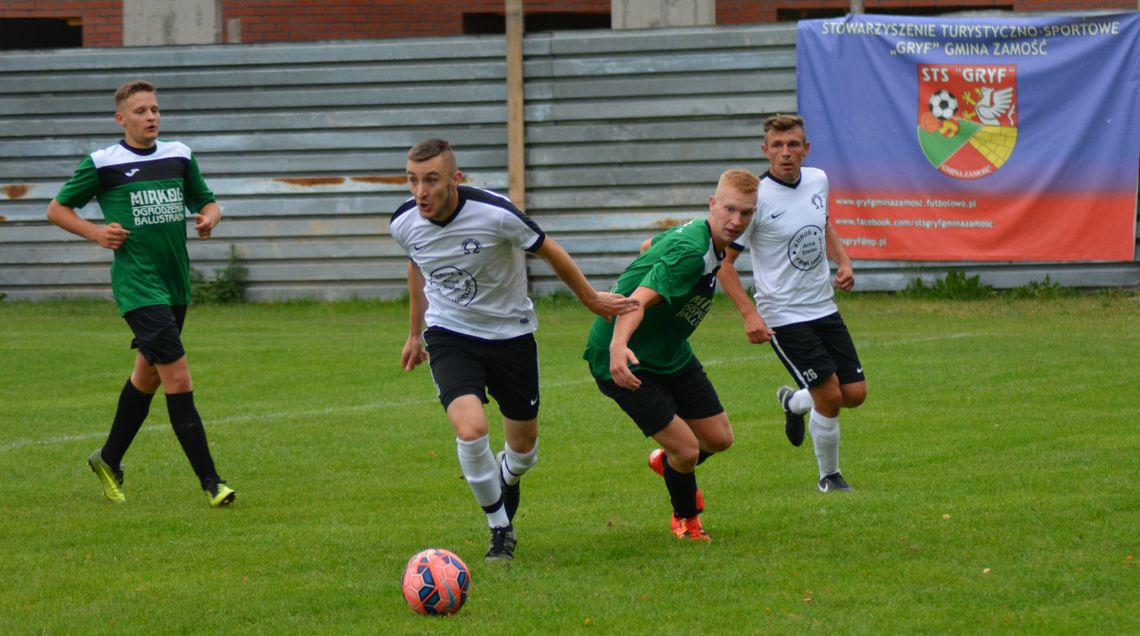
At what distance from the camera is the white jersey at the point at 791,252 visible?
7.77 m

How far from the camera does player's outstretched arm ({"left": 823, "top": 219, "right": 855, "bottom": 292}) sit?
7.89 meters

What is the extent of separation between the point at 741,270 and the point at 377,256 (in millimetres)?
4503

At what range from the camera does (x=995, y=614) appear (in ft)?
16.6

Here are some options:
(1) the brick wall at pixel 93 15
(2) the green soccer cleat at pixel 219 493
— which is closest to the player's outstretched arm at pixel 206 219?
(2) the green soccer cleat at pixel 219 493

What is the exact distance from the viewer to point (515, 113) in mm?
17516

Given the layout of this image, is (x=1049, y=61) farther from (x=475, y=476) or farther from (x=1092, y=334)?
(x=475, y=476)

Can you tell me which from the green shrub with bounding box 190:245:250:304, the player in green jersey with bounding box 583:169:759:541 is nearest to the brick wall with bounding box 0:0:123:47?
the green shrub with bounding box 190:245:250:304

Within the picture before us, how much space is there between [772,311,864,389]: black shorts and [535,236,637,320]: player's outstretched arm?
170 centimetres

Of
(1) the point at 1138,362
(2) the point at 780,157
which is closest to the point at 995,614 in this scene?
(2) the point at 780,157

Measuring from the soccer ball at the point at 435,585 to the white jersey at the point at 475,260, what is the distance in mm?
1322

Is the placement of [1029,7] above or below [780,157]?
above

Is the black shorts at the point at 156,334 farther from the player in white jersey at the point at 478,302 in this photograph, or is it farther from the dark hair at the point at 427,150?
the dark hair at the point at 427,150

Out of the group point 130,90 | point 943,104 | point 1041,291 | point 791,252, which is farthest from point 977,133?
point 130,90

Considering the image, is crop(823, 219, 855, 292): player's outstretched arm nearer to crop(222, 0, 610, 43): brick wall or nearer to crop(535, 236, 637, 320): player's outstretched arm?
crop(535, 236, 637, 320): player's outstretched arm
